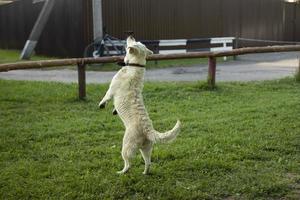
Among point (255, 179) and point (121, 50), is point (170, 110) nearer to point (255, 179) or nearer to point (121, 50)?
point (255, 179)

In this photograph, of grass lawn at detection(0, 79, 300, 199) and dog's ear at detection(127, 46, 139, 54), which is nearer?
dog's ear at detection(127, 46, 139, 54)

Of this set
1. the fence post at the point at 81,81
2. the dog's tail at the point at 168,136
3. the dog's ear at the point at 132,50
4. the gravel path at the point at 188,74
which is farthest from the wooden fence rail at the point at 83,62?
the dog's tail at the point at 168,136

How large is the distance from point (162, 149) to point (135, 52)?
1.77 metres

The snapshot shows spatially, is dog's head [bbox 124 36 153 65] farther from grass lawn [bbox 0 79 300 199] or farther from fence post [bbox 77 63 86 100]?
fence post [bbox 77 63 86 100]

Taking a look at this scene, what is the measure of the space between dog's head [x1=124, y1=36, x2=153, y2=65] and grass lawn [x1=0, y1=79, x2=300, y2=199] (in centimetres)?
112

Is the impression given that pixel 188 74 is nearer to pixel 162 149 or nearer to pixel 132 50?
pixel 162 149

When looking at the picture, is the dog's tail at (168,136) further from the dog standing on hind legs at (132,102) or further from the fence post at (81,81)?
the fence post at (81,81)

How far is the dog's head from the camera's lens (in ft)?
15.8

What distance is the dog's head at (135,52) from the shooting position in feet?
15.8

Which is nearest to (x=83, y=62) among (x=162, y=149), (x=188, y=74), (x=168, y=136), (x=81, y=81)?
(x=81, y=81)

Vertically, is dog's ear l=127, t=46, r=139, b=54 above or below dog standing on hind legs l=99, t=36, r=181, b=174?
above

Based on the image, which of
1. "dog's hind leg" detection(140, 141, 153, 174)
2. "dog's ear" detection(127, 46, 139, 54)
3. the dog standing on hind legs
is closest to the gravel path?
"dog's hind leg" detection(140, 141, 153, 174)

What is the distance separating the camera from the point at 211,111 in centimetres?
876

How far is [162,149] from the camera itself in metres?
6.32
